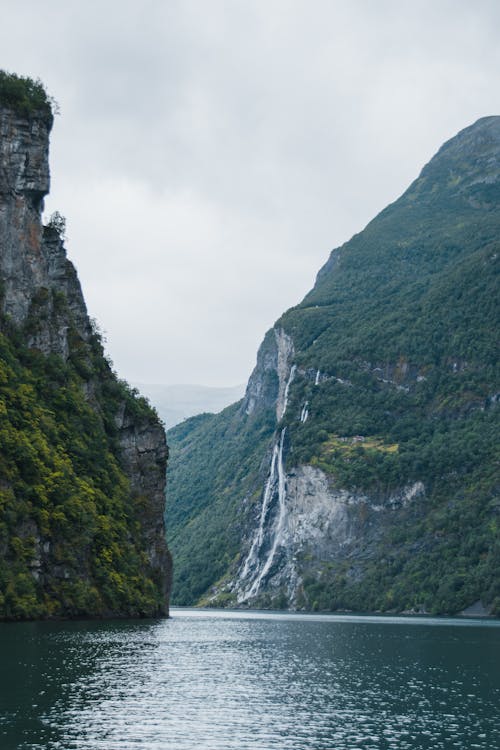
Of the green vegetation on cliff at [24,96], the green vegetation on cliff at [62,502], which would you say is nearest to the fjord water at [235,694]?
the green vegetation on cliff at [62,502]

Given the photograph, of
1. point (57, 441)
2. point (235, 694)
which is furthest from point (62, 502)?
point (235, 694)

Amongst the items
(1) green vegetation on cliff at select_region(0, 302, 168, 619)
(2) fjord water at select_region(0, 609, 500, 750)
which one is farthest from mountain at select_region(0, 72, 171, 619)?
(2) fjord water at select_region(0, 609, 500, 750)

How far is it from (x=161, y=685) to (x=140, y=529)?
233 ft

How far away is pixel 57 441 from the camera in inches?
4183

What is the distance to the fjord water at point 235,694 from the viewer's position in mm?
39219

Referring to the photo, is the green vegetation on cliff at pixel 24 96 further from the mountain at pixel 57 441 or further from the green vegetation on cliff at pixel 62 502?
the green vegetation on cliff at pixel 62 502

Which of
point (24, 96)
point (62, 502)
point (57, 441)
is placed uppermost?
point (24, 96)

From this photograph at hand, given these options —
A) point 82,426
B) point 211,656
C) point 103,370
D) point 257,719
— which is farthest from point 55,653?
point 103,370

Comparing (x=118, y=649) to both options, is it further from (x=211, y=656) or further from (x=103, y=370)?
(x=103, y=370)

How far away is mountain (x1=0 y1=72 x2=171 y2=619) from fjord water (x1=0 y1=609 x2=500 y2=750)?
38.2ft

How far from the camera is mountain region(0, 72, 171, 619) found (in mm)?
92375

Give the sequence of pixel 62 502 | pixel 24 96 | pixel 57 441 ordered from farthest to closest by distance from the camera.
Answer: pixel 24 96
pixel 57 441
pixel 62 502

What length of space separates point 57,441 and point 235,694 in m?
59.5

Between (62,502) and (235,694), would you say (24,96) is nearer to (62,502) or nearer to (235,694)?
(62,502)
